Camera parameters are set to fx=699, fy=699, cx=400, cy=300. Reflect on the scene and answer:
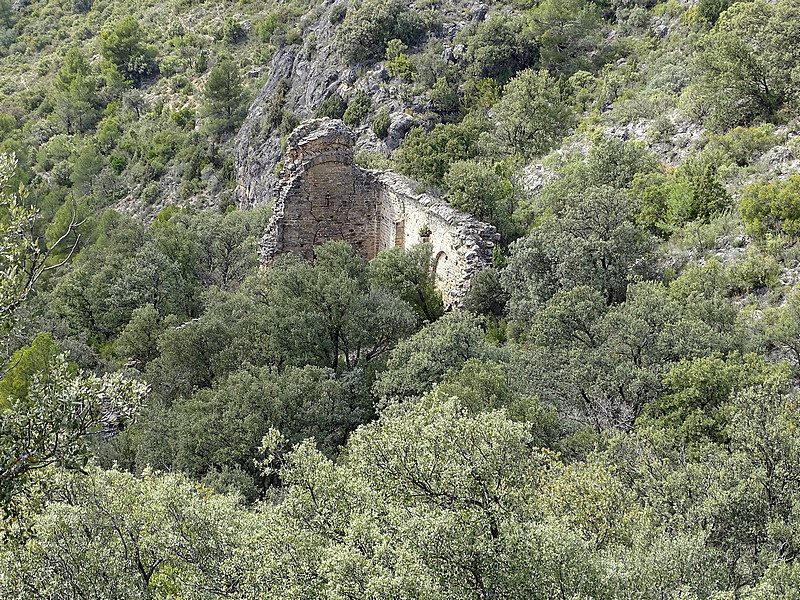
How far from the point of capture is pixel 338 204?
28328 millimetres

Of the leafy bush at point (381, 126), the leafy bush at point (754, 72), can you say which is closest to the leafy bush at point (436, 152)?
the leafy bush at point (381, 126)

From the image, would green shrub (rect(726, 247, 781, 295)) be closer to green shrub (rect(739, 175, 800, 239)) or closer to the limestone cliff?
green shrub (rect(739, 175, 800, 239))

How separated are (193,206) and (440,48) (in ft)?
A: 73.1

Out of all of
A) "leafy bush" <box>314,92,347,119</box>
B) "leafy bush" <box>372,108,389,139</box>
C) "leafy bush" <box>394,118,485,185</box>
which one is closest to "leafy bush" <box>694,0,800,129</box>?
"leafy bush" <box>394,118,485,185</box>

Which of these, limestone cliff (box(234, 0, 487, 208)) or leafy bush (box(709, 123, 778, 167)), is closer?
leafy bush (box(709, 123, 778, 167))

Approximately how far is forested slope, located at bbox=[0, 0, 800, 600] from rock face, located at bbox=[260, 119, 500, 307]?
2394 millimetres

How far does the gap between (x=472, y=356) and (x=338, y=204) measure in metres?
13.1

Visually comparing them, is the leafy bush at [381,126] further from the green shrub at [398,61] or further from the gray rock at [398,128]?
the green shrub at [398,61]

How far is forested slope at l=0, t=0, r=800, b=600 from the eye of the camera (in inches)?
326

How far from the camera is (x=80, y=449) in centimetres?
722

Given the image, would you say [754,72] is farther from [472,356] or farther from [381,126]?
[381,126]

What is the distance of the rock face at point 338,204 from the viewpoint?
26991 millimetres

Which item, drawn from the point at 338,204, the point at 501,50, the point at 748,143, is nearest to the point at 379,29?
the point at 501,50

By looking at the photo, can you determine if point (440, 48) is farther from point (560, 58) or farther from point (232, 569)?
point (232, 569)
